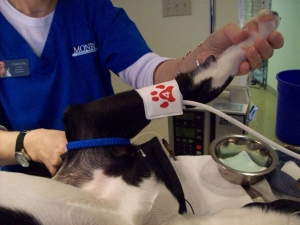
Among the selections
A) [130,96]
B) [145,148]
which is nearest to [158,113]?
[130,96]

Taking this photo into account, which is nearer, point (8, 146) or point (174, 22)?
point (8, 146)

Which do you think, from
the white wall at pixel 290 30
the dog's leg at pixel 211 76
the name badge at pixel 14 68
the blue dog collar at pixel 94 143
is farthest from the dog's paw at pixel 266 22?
the white wall at pixel 290 30

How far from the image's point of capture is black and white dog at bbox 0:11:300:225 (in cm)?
41

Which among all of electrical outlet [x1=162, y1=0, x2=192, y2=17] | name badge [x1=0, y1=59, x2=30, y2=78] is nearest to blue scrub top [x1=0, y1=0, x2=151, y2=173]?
name badge [x1=0, y1=59, x2=30, y2=78]

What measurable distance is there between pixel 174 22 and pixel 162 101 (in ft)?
3.57

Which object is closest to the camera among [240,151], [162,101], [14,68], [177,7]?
[162,101]

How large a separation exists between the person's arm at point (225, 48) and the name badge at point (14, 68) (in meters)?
0.32

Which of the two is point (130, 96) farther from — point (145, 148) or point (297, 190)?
point (297, 190)

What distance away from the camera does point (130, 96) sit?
19.4 inches

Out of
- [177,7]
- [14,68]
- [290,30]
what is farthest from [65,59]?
[290,30]

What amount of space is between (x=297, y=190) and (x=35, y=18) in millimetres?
742

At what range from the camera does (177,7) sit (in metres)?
1.42

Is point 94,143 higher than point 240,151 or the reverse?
higher

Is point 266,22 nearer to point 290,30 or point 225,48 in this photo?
point 225,48
